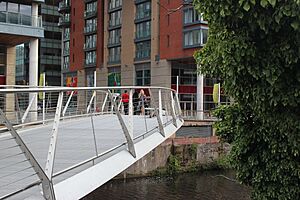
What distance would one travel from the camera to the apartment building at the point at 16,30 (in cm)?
2345

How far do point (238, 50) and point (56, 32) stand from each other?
68785 millimetres

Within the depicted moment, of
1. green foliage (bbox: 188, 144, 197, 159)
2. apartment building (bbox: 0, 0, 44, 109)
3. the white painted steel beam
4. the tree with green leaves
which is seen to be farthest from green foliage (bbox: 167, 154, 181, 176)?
the tree with green leaves

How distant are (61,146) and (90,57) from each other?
49874mm

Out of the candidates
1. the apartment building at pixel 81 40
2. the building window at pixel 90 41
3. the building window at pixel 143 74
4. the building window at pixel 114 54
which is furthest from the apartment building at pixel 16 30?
the building window at pixel 90 41

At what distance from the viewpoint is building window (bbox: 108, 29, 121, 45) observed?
5109 centimetres

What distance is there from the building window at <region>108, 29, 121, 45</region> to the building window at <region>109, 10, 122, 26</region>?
91 centimetres

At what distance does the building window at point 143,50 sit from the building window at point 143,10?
2.85m

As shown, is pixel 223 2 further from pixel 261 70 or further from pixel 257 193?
pixel 257 193

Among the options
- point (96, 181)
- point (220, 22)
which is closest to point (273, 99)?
point (220, 22)

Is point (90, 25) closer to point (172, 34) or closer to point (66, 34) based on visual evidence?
point (66, 34)

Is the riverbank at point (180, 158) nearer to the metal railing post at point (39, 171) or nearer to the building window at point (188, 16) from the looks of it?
the metal railing post at point (39, 171)

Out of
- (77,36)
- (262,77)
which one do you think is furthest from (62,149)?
(77,36)

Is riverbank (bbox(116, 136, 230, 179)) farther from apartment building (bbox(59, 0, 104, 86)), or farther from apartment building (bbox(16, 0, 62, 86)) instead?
apartment building (bbox(16, 0, 62, 86))

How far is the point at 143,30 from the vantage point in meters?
47.1
